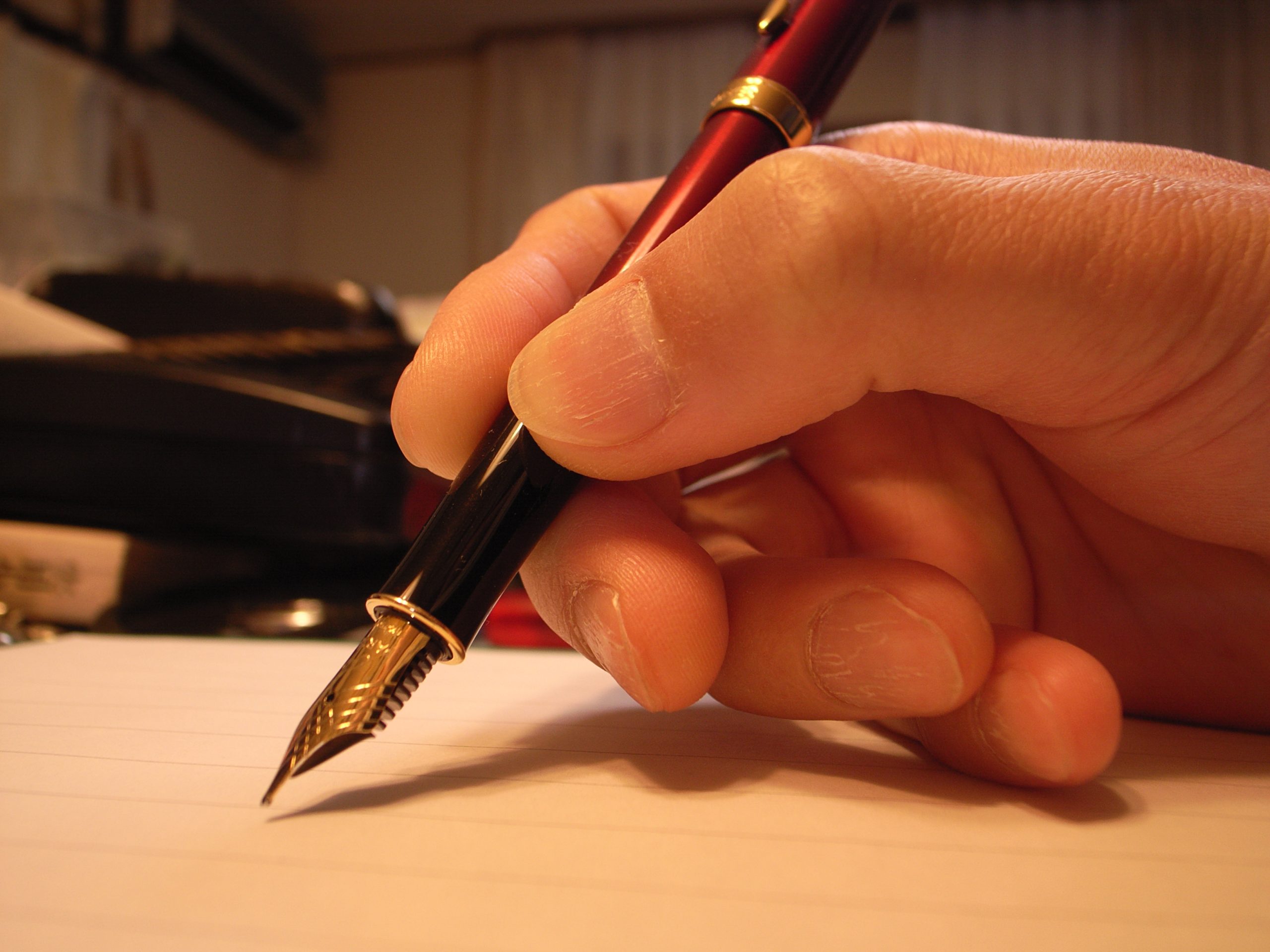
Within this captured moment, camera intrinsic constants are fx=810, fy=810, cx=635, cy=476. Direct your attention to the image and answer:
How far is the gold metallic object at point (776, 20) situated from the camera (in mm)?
384

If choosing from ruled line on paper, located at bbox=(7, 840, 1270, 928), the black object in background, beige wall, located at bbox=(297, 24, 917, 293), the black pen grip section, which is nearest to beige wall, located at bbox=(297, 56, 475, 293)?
beige wall, located at bbox=(297, 24, 917, 293)

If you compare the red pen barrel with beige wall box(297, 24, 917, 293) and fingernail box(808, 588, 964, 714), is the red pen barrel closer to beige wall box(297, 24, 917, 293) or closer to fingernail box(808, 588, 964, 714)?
fingernail box(808, 588, 964, 714)

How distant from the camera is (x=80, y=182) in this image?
1907 millimetres

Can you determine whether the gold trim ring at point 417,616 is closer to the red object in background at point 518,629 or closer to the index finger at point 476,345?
the index finger at point 476,345

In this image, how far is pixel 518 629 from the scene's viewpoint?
570 millimetres

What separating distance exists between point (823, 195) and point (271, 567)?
1.77 ft

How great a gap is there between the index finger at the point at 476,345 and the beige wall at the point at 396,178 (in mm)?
A: 2758

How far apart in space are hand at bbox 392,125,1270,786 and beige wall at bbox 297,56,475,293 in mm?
2854

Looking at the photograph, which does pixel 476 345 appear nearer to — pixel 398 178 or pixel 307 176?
pixel 398 178

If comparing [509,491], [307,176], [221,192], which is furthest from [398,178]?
[509,491]

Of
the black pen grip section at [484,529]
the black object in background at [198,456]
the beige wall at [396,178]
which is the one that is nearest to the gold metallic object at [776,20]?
the black pen grip section at [484,529]

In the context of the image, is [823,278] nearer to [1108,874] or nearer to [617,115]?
[1108,874]

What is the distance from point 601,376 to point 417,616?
10 cm

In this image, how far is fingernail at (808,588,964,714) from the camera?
0.85ft
